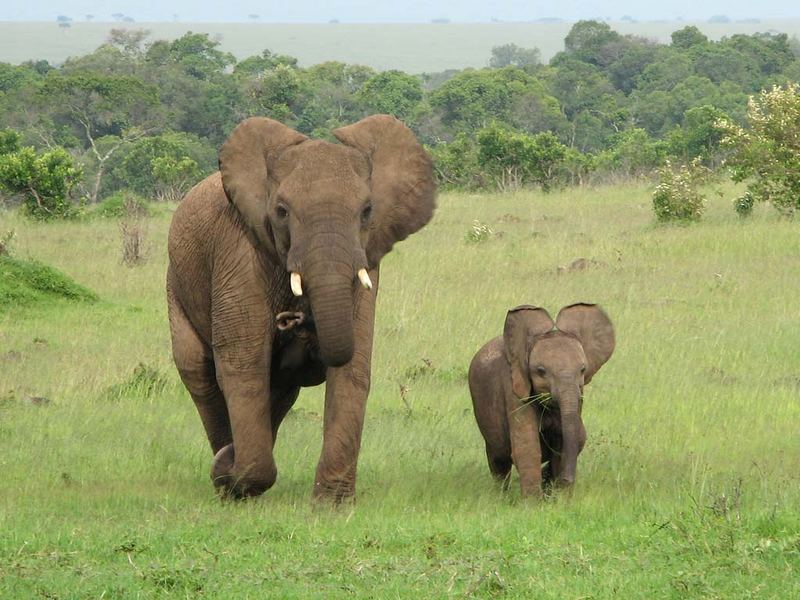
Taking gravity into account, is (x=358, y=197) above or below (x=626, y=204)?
above

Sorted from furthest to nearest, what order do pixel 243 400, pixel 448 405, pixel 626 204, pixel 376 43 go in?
pixel 376 43 → pixel 626 204 → pixel 448 405 → pixel 243 400

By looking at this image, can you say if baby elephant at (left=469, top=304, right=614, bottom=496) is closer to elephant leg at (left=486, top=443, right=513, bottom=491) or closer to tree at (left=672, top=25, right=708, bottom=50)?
elephant leg at (left=486, top=443, right=513, bottom=491)

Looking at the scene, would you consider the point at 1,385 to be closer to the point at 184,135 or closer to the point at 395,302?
the point at 395,302

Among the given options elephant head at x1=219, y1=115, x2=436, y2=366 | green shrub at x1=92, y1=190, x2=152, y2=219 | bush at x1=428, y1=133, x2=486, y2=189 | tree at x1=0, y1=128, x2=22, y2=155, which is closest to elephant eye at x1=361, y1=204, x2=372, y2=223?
elephant head at x1=219, y1=115, x2=436, y2=366

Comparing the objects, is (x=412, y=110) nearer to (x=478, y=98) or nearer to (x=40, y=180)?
(x=478, y=98)

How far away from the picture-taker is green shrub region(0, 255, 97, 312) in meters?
13.6

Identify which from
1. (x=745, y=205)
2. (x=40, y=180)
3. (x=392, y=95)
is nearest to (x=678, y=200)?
(x=745, y=205)

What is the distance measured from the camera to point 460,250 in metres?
17.0

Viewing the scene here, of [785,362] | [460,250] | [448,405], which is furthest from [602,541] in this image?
[460,250]

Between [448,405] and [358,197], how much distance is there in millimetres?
3734

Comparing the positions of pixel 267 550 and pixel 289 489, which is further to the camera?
pixel 289 489

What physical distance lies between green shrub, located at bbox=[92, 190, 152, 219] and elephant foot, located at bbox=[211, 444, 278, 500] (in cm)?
1461

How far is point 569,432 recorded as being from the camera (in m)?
7.11

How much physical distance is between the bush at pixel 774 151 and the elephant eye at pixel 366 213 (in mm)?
11763
